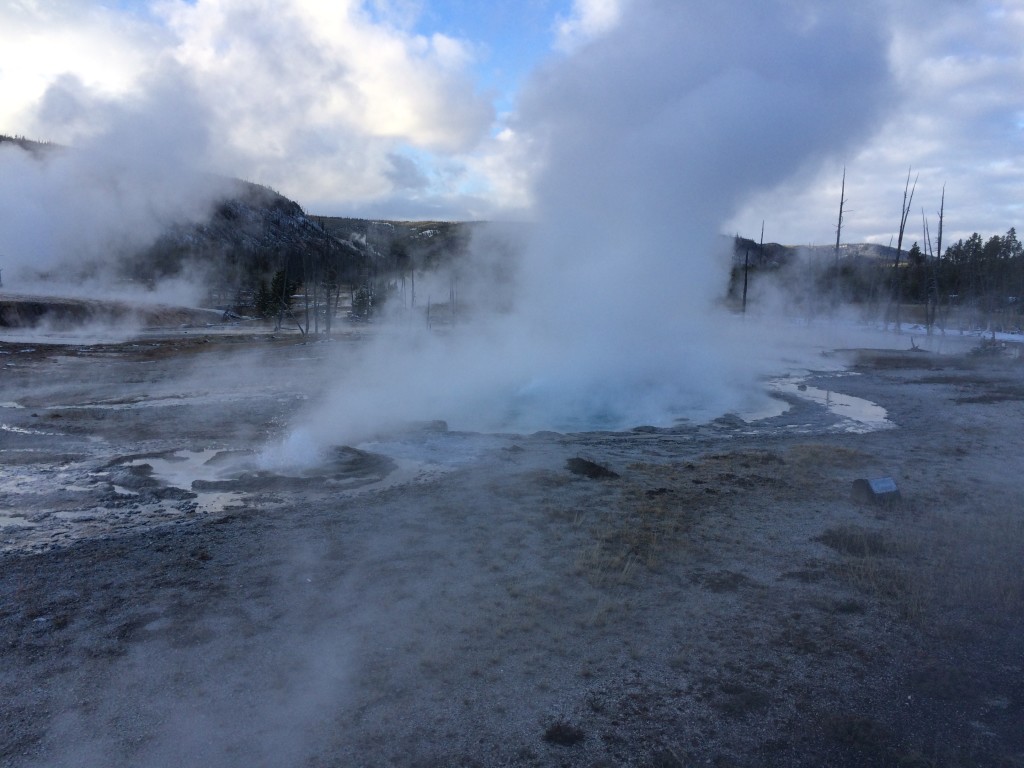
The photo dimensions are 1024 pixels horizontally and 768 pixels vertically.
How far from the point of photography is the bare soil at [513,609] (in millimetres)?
3406


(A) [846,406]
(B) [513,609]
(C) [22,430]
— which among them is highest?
(A) [846,406]

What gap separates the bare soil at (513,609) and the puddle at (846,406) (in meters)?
2.46

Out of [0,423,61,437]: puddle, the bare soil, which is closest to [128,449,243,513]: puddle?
the bare soil

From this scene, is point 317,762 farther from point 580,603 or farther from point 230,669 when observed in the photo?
point 580,603

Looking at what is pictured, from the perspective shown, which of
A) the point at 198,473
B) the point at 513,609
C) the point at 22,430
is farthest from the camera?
the point at 22,430

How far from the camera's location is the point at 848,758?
326 cm

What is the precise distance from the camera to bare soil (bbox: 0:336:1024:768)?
134 inches

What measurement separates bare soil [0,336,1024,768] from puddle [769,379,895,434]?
2.46m

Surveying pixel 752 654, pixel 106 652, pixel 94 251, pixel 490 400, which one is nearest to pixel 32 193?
pixel 94 251

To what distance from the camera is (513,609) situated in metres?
4.69

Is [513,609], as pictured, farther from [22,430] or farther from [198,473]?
[22,430]

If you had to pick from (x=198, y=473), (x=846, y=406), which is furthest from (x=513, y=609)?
(x=846, y=406)

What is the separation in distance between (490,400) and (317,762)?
999 centimetres

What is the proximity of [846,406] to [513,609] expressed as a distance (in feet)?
38.0
